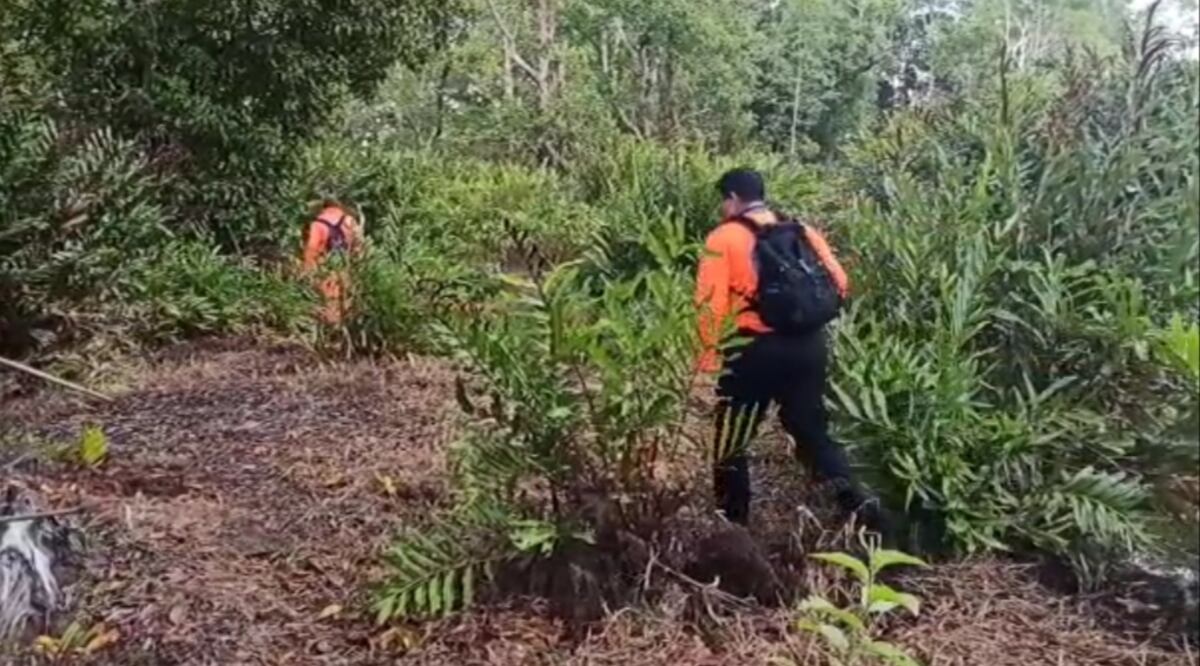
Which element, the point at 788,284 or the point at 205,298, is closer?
the point at 788,284

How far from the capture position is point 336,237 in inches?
302

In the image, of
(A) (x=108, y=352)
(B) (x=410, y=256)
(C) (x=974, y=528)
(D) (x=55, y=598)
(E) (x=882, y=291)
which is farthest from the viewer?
(B) (x=410, y=256)

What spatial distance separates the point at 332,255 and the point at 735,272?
3.83m

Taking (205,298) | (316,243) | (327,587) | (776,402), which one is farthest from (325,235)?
(776,402)

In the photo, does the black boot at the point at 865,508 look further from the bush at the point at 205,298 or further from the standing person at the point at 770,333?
the bush at the point at 205,298

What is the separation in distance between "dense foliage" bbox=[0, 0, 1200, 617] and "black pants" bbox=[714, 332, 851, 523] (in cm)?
12

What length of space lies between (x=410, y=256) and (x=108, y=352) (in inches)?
75.1

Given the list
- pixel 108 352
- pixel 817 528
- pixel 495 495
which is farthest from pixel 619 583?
pixel 108 352

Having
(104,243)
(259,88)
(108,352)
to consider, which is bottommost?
(108,352)

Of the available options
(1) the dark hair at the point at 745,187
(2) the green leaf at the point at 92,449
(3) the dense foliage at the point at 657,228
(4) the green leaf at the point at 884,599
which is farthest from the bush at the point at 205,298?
(4) the green leaf at the point at 884,599

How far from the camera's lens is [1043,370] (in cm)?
430

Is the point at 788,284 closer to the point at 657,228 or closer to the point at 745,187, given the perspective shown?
the point at 745,187

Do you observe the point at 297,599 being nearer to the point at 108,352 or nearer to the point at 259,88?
the point at 108,352

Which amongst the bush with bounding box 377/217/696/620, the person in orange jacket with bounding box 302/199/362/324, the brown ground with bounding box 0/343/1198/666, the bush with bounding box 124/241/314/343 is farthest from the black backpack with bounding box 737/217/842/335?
the bush with bounding box 124/241/314/343
